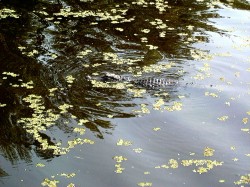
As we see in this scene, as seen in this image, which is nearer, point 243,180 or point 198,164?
point 243,180

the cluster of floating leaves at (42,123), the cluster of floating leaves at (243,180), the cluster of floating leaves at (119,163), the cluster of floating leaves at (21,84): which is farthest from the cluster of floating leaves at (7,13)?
the cluster of floating leaves at (243,180)

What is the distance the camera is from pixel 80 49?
6809mm

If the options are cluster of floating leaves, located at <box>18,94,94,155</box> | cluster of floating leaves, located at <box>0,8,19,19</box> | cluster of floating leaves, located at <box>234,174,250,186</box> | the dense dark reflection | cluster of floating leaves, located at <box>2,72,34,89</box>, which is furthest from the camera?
cluster of floating leaves, located at <box>0,8,19,19</box>

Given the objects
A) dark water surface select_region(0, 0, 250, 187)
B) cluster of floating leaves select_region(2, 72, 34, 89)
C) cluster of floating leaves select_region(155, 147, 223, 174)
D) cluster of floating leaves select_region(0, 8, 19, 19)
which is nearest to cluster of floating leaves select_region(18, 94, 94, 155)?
dark water surface select_region(0, 0, 250, 187)

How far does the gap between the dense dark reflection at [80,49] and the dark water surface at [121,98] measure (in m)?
0.02

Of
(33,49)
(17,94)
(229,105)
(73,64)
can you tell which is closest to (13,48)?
(33,49)

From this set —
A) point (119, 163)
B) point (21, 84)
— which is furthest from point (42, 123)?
point (119, 163)

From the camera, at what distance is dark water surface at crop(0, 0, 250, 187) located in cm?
418

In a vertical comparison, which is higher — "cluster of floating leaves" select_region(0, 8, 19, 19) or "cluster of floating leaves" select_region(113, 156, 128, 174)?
"cluster of floating leaves" select_region(0, 8, 19, 19)

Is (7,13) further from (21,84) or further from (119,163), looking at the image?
(119,163)

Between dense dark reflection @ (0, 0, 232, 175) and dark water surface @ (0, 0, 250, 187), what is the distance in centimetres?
2

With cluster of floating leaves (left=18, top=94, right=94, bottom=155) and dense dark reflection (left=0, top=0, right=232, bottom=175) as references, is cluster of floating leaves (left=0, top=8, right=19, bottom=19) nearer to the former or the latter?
dense dark reflection (left=0, top=0, right=232, bottom=175)

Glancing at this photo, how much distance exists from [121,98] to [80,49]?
1.75m

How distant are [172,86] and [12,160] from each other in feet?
8.73
